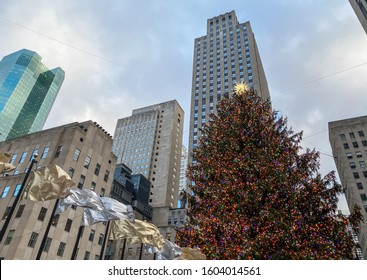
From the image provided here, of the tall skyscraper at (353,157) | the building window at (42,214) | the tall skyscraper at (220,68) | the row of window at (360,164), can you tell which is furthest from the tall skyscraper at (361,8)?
the tall skyscraper at (220,68)

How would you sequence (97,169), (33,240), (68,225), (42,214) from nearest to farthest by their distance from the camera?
(33,240) < (42,214) < (68,225) < (97,169)

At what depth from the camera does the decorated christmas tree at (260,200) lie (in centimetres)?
1432

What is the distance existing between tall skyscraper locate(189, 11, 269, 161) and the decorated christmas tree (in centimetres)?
6944

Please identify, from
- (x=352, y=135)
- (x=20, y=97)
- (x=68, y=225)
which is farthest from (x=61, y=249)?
(x=20, y=97)

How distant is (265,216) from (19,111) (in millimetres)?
202571

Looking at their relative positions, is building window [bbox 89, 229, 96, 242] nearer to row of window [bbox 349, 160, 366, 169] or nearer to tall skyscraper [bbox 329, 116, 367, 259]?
tall skyscraper [bbox 329, 116, 367, 259]

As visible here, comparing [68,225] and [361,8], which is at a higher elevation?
[361,8]

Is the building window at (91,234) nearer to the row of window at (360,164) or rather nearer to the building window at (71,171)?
the building window at (71,171)

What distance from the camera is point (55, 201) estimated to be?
2736 centimetres

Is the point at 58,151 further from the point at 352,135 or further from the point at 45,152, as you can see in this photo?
the point at 352,135

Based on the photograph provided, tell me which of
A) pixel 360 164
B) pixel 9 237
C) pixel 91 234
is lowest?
pixel 9 237

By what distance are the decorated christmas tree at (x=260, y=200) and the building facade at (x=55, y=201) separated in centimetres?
1508

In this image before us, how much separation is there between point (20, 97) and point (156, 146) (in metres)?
115

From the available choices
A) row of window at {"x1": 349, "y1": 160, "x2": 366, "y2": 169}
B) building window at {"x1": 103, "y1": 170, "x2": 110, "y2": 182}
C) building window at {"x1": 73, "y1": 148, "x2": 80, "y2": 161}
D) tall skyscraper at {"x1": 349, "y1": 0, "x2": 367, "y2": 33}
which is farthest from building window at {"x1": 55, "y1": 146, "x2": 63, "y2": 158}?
row of window at {"x1": 349, "y1": 160, "x2": 366, "y2": 169}
